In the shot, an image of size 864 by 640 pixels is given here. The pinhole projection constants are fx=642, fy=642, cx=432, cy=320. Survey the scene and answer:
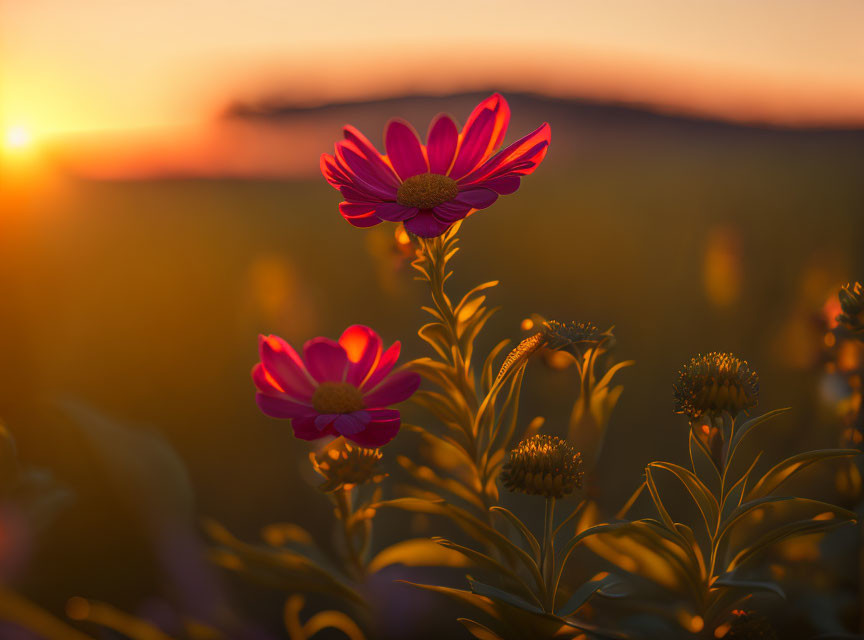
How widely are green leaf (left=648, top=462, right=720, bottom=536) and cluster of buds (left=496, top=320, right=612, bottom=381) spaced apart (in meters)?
0.14

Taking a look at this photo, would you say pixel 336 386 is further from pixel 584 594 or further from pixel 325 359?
pixel 584 594

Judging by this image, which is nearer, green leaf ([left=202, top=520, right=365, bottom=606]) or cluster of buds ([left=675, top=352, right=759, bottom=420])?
cluster of buds ([left=675, top=352, right=759, bottom=420])

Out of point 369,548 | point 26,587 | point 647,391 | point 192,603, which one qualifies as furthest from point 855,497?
point 26,587

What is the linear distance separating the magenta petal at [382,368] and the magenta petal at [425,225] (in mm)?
137

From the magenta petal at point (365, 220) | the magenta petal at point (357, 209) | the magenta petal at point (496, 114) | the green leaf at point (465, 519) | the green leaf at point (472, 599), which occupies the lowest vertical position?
the green leaf at point (472, 599)

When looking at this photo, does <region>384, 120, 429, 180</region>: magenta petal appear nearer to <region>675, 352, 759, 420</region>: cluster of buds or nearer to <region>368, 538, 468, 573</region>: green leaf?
<region>675, 352, 759, 420</region>: cluster of buds

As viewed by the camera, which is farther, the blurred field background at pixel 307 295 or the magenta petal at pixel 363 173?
the blurred field background at pixel 307 295

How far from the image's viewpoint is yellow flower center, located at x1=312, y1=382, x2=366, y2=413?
1.96 feet

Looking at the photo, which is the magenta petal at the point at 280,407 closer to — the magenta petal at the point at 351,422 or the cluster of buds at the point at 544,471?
the magenta petal at the point at 351,422

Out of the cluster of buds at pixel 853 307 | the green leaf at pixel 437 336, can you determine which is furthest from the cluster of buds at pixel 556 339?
the cluster of buds at pixel 853 307

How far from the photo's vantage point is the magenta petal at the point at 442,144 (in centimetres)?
61

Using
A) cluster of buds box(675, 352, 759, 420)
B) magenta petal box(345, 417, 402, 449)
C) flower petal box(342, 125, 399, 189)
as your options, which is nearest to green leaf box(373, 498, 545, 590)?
magenta petal box(345, 417, 402, 449)

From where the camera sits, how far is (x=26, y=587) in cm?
81

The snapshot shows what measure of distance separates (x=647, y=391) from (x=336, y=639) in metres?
0.54
